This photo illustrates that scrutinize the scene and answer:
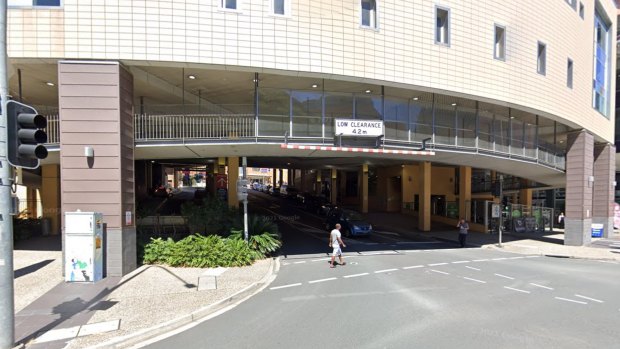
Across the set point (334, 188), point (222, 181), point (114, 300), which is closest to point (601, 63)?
point (222, 181)

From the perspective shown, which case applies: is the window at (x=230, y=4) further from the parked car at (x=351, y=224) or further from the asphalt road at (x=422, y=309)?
the parked car at (x=351, y=224)

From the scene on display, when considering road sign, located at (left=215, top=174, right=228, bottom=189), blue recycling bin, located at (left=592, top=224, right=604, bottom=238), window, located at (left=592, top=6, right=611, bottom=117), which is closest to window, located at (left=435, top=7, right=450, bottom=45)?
road sign, located at (left=215, top=174, right=228, bottom=189)

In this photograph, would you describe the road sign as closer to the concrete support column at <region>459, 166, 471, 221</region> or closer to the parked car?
the parked car

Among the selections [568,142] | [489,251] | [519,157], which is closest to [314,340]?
[489,251]

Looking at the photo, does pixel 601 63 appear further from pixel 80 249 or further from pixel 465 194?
pixel 80 249

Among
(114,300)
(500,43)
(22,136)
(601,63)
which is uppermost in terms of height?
(601,63)

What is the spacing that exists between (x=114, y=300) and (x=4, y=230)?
10.7 feet

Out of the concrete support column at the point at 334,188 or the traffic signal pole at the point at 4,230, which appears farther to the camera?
the concrete support column at the point at 334,188

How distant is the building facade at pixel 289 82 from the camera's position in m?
10.3

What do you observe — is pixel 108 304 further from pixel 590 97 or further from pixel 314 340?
pixel 590 97

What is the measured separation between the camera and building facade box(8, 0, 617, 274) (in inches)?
404

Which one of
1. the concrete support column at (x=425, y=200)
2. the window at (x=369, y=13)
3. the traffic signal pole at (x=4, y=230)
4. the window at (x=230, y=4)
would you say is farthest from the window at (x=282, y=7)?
the concrete support column at (x=425, y=200)

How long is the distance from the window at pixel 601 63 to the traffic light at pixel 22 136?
2661 centimetres

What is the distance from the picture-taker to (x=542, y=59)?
17031 millimetres
